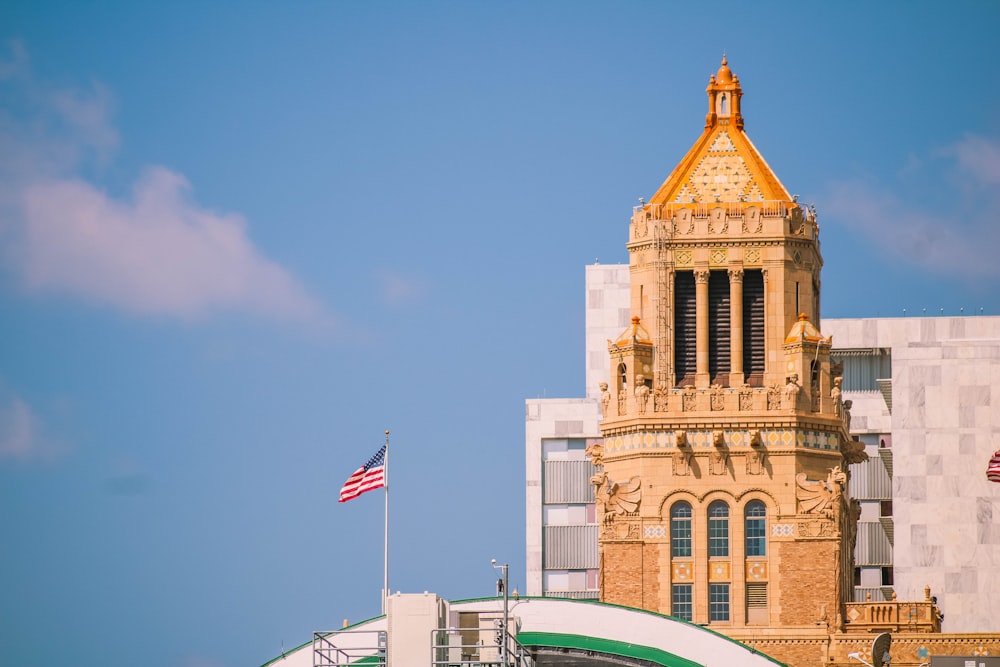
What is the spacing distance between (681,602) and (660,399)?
895 centimetres

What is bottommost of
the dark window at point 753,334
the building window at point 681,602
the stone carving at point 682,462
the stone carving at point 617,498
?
the building window at point 681,602

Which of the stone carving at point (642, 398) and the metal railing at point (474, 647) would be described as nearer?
the metal railing at point (474, 647)

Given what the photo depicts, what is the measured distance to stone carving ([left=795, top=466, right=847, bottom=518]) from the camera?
380ft

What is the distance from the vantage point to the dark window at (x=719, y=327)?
118750 mm

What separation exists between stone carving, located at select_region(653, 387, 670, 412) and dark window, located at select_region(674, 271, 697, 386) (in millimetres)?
1280

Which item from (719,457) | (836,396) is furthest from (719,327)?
(719,457)

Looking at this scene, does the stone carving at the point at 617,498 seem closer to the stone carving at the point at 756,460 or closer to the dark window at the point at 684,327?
the stone carving at the point at 756,460

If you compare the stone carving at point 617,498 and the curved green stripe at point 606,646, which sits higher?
the stone carving at point 617,498

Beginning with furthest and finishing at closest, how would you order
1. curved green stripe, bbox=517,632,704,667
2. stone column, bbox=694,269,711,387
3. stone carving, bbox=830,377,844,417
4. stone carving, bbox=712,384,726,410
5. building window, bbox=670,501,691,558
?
stone carving, bbox=830,377,844,417 < stone column, bbox=694,269,711,387 < stone carving, bbox=712,384,726,410 < building window, bbox=670,501,691,558 < curved green stripe, bbox=517,632,704,667

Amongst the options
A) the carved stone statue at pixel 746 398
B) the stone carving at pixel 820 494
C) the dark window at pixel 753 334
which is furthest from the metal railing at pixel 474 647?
the dark window at pixel 753 334

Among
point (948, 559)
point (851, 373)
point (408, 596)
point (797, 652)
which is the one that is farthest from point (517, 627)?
point (851, 373)

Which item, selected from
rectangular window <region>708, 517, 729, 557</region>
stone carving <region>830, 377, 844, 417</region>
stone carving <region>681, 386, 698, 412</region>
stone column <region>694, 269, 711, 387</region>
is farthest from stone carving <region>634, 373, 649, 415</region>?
stone carving <region>830, 377, 844, 417</region>

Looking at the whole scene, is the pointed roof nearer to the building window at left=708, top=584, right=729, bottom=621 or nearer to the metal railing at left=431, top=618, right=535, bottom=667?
the building window at left=708, top=584, right=729, bottom=621

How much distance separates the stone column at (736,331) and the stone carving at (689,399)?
190 centimetres
